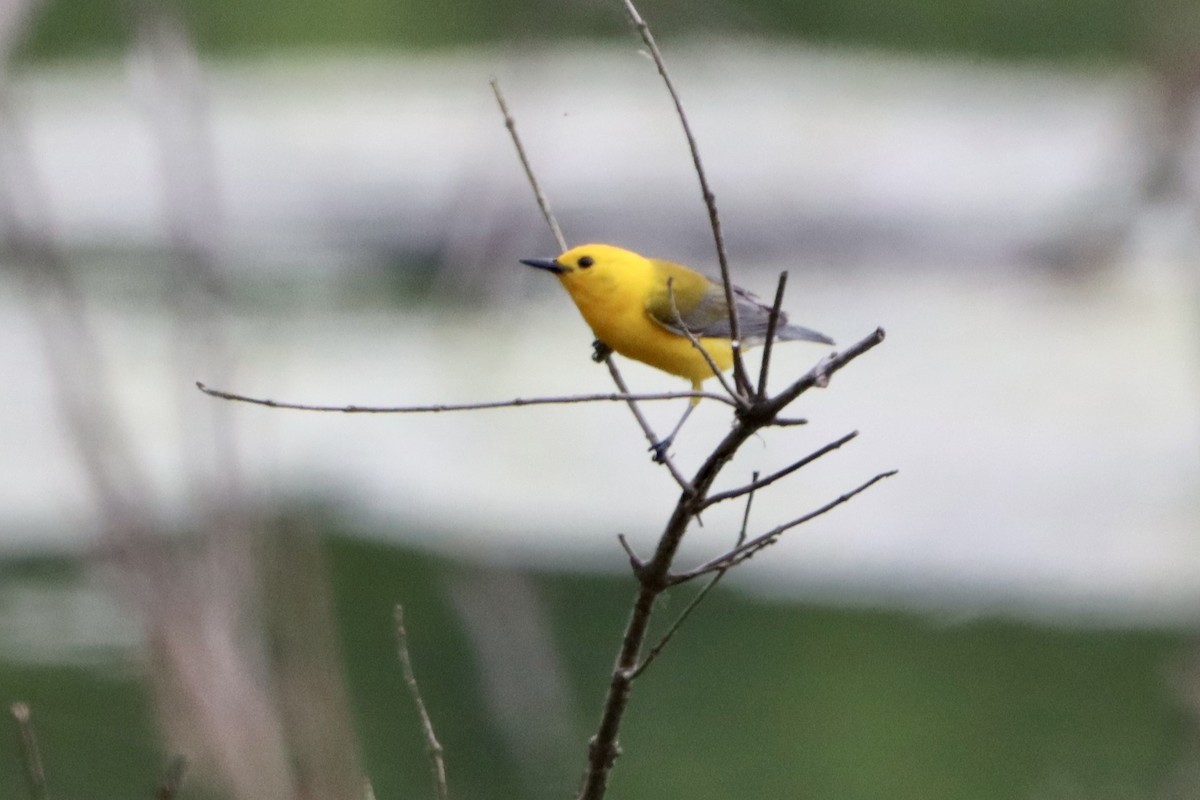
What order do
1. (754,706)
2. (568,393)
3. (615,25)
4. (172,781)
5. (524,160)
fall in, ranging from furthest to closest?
1. (615,25)
2. (568,393)
3. (754,706)
4. (524,160)
5. (172,781)

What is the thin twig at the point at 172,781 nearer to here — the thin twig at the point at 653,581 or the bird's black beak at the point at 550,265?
the thin twig at the point at 653,581

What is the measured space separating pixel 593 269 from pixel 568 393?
516 cm

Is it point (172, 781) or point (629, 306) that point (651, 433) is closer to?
point (629, 306)

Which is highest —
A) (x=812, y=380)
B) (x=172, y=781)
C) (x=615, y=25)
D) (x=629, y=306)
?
(x=615, y=25)

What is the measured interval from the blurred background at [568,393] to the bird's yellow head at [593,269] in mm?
660

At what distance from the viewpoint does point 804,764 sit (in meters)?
5.77

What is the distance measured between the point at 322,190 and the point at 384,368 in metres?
1.70

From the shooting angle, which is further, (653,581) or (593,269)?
(593,269)

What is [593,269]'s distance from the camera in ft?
9.03

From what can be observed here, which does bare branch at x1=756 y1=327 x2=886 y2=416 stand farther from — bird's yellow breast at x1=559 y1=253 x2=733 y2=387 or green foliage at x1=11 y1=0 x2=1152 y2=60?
green foliage at x1=11 y1=0 x2=1152 y2=60

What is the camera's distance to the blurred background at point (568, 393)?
12.8 ft

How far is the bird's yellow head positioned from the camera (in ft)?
9.00

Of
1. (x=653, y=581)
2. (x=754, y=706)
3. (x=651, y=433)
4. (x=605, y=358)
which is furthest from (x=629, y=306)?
(x=754, y=706)

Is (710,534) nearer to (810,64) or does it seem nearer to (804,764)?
(804,764)
